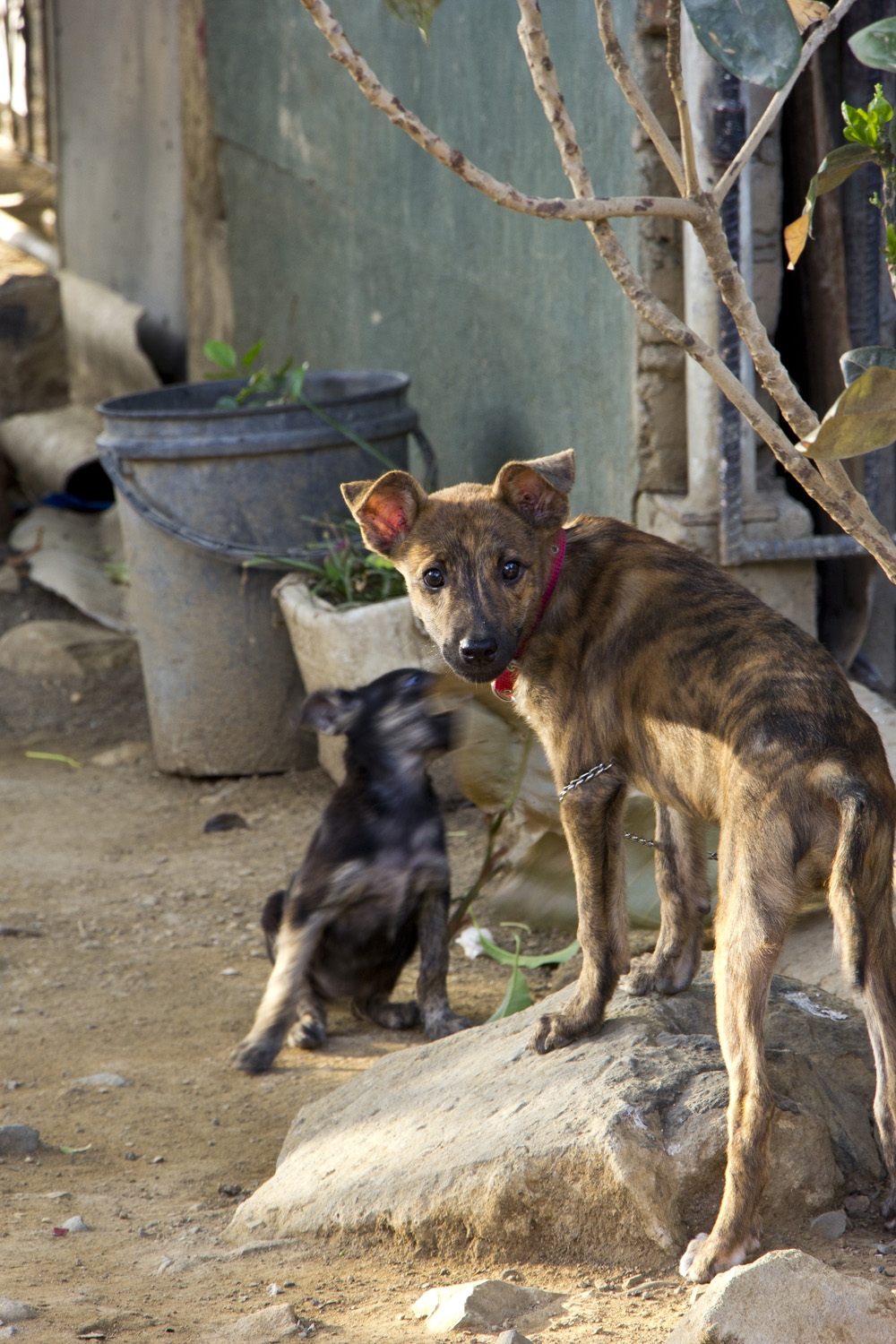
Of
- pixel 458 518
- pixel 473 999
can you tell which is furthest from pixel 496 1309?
pixel 473 999

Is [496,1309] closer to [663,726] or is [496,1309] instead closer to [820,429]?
[663,726]

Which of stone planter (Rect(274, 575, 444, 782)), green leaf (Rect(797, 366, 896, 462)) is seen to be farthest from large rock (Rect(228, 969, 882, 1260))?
stone planter (Rect(274, 575, 444, 782))

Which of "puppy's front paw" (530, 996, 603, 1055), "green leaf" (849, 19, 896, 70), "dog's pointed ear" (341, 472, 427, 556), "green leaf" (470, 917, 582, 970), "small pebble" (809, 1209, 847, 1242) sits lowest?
"green leaf" (470, 917, 582, 970)

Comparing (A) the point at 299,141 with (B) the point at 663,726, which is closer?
(B) the point at 663,726

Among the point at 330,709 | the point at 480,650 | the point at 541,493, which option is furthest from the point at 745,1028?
the point at 330,709

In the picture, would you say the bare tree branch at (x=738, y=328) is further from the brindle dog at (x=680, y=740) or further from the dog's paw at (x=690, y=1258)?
the dog's paw at (x=690, y=1258)

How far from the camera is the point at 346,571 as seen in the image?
6.16 m

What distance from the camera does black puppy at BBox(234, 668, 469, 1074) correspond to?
4.19 metres

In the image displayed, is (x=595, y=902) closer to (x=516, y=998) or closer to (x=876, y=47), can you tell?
(x=516, y=998)

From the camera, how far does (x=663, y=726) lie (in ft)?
9.99

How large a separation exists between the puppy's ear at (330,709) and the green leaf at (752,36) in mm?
2596

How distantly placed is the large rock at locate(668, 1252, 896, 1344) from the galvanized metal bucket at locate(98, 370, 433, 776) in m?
4.42

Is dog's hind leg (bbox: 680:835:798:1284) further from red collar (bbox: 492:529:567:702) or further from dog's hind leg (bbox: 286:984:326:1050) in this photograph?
dog's hind leg (bbox: 286:984:326:1050)

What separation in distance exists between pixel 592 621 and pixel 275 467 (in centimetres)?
334
